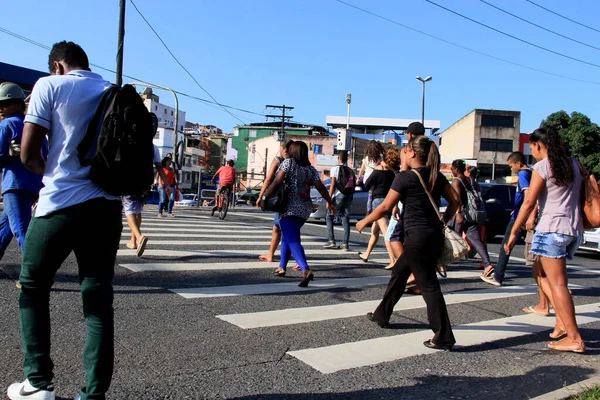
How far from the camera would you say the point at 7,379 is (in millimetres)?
3055

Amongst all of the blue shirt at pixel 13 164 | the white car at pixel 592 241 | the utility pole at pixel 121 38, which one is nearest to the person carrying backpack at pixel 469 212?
the white car at pixel 592 241

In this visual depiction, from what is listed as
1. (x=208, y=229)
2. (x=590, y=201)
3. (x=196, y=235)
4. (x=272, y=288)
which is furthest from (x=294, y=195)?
(x=208, y=229)

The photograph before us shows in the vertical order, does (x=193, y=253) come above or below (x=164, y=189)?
below

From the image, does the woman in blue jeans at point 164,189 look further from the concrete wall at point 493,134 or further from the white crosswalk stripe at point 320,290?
the concrete wall at point 493,134

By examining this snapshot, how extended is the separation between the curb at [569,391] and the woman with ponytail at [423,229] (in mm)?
926

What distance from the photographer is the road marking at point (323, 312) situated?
15.3 ft

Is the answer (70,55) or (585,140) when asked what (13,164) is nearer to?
(70,55)

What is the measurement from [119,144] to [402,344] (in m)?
2.76

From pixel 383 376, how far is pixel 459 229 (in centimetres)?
509

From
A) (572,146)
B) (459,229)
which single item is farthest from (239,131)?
(459,229)

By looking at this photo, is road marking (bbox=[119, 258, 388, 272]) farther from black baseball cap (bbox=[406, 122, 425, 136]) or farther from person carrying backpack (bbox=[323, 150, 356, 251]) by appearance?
black baseball cap (bbox=[406, 122, 425, 136])

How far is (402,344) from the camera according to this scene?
4.29 metres

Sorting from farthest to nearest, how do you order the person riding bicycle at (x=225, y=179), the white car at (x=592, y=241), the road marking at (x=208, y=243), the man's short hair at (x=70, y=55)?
the person riding bicycle at (x=225, y=179)
the white car at (x=592, y=241)
the road marking at (x=208, y=243)
the man's short hair at (x=70, y=55)

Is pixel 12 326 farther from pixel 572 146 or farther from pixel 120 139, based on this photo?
pixel 572 146
